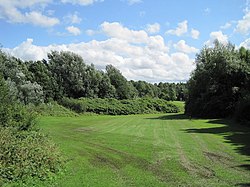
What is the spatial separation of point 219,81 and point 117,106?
25854 mm

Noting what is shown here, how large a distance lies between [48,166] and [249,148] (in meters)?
11.8

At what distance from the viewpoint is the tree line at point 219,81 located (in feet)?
163

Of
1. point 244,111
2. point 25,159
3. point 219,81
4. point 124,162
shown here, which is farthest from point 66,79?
point 25,159

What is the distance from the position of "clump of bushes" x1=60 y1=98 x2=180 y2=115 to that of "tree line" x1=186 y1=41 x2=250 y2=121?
60.1ft

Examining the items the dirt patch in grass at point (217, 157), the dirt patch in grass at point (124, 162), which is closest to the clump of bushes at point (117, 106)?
the dirt patch in grass at point (124, 162)

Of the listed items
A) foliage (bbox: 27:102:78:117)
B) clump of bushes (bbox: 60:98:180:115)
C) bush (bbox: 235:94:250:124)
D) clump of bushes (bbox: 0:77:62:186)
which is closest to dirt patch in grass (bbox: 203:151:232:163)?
clump of bushes (bbox: 0:77:62:186)

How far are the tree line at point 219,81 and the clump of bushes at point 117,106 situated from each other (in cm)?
1830

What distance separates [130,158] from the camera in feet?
50.7

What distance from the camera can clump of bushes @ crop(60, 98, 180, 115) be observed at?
62103mm

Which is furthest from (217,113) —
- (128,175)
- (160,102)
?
(128,175)

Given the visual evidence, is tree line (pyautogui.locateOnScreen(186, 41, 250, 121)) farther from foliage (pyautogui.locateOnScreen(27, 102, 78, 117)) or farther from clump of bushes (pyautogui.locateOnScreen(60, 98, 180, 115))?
foliage (pyautogui.locateOnScreen(27, 102, 78, 117))

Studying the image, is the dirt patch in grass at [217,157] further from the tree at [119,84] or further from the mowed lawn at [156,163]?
the tree at [119,84]

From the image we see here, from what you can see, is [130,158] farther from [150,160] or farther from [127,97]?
[127,97]

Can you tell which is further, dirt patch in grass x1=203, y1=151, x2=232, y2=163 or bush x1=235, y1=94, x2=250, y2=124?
bush x1=235, y1=94, x2=250, y2=124
